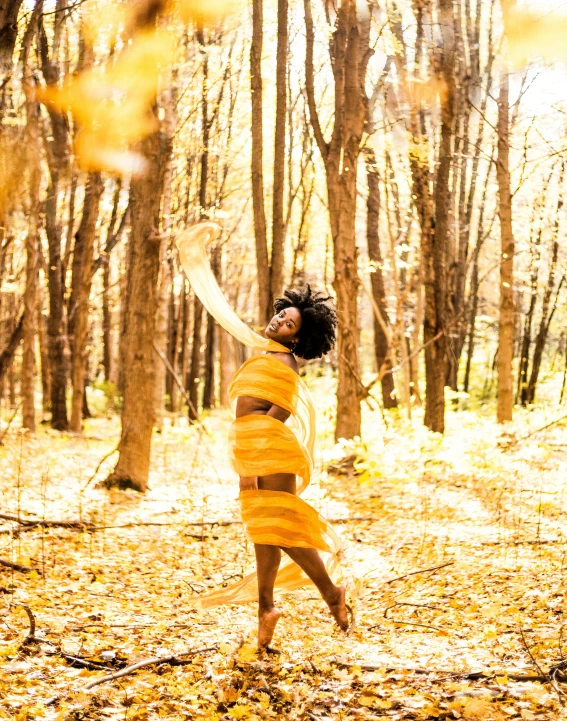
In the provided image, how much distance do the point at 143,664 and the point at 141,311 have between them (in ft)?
20.5

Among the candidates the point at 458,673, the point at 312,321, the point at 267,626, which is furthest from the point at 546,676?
the point at 312,321

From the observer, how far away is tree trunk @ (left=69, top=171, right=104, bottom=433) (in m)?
15.1

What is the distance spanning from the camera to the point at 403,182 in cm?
1859

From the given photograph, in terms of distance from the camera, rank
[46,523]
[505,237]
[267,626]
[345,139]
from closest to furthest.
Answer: [267,626] < [46,523] < [345,139] < [505,237]

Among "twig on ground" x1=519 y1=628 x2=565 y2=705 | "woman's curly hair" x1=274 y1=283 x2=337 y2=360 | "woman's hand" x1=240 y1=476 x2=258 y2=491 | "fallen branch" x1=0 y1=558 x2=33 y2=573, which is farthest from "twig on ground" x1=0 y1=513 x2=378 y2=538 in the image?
"twig on ground" x1=519 y1=628 x2=565 y2=705

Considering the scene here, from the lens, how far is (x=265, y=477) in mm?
4660

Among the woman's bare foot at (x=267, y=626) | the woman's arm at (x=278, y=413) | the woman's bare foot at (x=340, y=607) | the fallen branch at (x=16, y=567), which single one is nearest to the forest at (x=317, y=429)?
the fallen branch at (x=16, y=567)

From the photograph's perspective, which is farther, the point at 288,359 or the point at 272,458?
the point at 288,359

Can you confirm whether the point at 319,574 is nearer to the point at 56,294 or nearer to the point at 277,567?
the point at 277,567

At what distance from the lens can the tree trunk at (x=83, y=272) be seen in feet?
49.4

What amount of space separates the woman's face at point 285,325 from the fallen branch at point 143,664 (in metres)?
1.98

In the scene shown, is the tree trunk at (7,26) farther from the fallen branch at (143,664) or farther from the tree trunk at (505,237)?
the tree trunk at (505,237)

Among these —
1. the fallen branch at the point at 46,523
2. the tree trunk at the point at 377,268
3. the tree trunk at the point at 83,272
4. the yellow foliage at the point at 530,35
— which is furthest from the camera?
the tree trunk at the point at 377,268

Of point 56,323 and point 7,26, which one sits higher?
point 7,26
